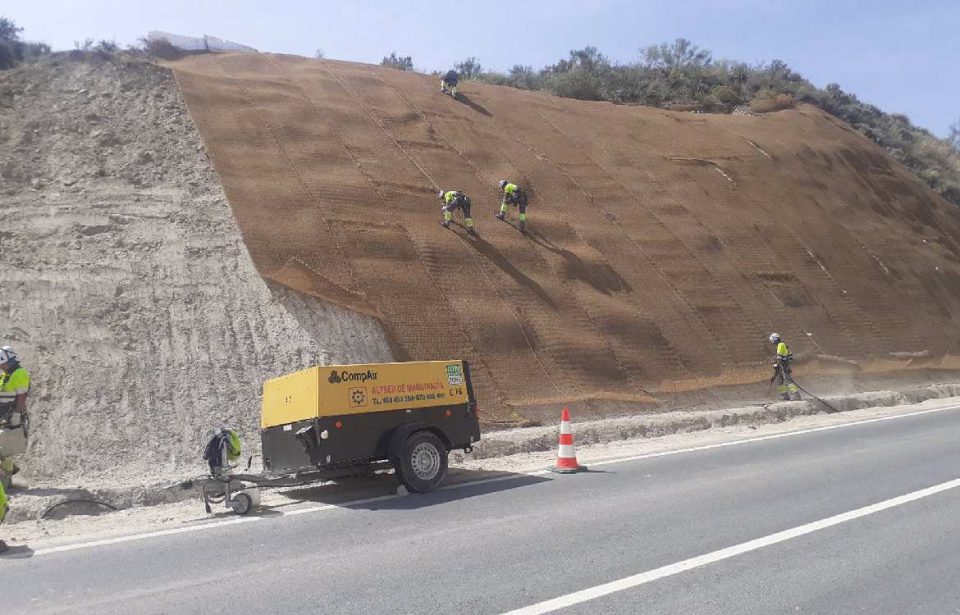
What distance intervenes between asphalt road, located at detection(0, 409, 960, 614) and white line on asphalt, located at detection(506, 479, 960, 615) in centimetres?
3

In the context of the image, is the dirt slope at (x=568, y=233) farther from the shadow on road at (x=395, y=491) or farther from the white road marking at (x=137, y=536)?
the white road marking at (x=137, y=536)

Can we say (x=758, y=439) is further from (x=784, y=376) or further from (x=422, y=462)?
(x=422, y=462)

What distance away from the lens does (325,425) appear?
858cm

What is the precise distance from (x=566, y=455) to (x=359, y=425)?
307 cm

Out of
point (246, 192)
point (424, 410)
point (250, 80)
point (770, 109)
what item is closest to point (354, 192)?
point (246, 192)

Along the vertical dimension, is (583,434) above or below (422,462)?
below

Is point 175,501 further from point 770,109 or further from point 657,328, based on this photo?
point 770,109

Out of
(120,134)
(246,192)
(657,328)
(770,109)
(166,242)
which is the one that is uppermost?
(770,109)

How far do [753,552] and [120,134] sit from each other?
1703cm

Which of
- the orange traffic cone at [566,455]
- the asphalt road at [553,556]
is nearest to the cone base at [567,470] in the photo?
the orange traffic cone at [566,455]

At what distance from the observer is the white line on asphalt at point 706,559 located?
5152 millimetres

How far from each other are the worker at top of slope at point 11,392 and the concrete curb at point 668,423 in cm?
602

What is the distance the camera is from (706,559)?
6223mm

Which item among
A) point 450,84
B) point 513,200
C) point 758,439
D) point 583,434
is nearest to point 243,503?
point 583,434
